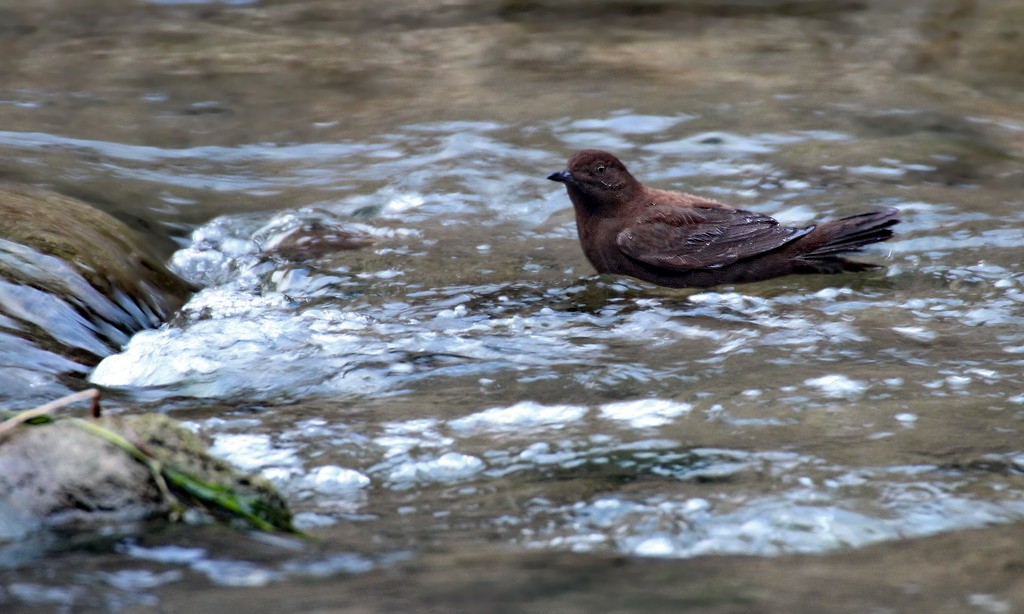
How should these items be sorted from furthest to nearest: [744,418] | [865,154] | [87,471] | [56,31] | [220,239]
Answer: [56,31] → [865,154] → [220,239] → [744,418] → [87,471]

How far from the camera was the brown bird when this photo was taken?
6.50 metres

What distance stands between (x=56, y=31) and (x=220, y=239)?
6.12 metres

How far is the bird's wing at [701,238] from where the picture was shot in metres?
6.54

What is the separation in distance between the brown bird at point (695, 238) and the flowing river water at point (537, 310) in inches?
5.3

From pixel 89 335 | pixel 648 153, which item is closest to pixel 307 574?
pixel 89 335

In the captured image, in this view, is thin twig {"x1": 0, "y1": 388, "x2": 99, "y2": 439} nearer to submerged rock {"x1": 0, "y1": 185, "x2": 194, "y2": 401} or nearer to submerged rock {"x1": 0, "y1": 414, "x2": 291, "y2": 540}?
submerged rock {"x1": 0, "y1": 414, "x2": 291, "y2": 540}

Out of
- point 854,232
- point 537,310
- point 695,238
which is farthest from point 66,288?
point 854,232

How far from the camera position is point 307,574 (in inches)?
111

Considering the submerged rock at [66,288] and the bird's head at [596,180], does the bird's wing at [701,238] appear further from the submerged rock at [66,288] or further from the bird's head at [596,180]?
the submerged rock at [66,288]

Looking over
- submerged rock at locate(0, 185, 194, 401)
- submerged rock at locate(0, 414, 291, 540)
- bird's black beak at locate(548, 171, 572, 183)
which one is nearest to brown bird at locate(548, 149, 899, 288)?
bird's black beak at locate(548, 171, 572, 183)

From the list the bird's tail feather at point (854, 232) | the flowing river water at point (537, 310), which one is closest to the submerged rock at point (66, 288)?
the flowing river water at point (537, 310)

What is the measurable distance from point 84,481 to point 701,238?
4291 millimetres

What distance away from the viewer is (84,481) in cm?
300

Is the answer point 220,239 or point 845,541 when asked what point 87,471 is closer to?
point 845,541
